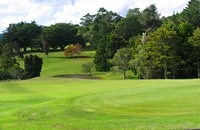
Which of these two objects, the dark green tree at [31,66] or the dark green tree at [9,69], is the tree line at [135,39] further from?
the dark green tree at [9,69]

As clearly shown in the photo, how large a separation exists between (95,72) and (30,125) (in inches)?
3281

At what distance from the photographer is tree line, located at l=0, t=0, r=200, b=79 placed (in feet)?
249

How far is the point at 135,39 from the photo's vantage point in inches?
3939

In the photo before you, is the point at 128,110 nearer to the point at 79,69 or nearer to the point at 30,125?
the point at 30,125

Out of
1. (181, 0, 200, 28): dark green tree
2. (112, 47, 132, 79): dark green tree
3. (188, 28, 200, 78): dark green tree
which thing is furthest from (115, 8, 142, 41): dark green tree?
(188, 28, 200, 78): dark green tree

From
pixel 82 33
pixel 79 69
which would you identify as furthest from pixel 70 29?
pixel 79 69

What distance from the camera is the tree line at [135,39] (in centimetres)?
7600

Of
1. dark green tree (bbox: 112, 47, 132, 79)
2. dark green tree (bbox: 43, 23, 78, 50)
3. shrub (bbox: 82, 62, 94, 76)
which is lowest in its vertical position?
shrub (bbox: 82, 62, 94, 76)

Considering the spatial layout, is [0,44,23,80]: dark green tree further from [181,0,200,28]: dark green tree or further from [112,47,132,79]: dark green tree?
[181,0,200,28]: dark green tree

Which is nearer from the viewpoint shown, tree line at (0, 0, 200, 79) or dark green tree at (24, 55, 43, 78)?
tree line at (0, 0, 200, 79)

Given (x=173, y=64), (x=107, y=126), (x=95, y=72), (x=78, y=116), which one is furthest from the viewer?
(x=95, y=72)

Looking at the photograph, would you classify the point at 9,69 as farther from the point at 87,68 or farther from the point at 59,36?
the point at 59,36

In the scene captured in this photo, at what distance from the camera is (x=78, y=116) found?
21.1m

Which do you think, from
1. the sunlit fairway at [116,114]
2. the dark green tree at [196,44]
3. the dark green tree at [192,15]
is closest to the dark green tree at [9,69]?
the dark green tree at [196,44]
